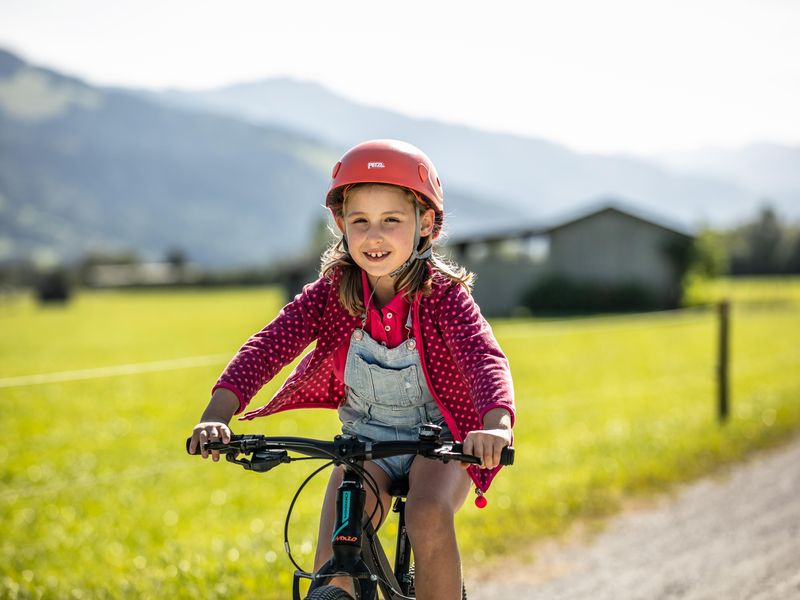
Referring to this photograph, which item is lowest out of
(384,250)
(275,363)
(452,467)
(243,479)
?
(243,479)

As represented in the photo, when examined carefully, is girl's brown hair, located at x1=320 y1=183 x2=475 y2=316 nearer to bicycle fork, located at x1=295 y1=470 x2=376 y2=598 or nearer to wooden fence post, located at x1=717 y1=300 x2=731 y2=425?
bicycle fork, located at x1=295 y1=470 x2=376 y2=598

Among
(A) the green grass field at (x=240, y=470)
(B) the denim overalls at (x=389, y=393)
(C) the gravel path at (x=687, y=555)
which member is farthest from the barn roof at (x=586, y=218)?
(B) the denim overalls at (x=389, y=393)

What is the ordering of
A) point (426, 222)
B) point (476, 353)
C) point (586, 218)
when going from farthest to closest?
1. point (586, 218)
2. point (426, 222)
3. point (476, 353)

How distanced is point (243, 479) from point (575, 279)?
3705 cm

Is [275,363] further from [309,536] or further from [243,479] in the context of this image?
[243,479]

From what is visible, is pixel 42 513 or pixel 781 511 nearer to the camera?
pixel 781 511

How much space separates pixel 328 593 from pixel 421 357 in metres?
0.89

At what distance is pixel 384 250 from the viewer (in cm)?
302

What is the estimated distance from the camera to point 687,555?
19.5ft

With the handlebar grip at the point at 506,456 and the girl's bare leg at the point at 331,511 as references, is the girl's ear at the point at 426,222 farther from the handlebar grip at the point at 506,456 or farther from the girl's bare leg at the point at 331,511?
the handlebar grip at the point at 506,456

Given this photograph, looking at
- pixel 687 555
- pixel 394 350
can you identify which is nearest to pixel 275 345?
pixel 394 350

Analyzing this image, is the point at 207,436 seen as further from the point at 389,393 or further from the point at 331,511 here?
the point at 389,393

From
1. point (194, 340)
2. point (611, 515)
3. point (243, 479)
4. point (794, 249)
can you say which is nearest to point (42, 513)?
point (243, 479)

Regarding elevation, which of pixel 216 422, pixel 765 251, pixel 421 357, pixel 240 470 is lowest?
pixel 240 470
